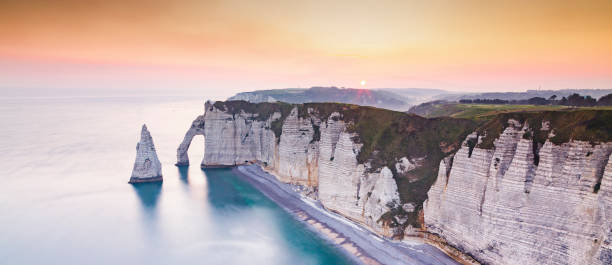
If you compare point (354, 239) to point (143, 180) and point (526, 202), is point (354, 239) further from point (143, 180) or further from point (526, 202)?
point (143, 180)

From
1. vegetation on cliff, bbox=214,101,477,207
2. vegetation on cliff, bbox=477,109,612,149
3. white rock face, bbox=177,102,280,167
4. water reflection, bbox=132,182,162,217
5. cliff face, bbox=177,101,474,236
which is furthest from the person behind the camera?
white rock face, bbox=177,102,280,167

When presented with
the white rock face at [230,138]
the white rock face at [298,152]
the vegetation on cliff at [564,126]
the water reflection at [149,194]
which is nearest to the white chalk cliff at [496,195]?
the vegetation on cliff at [564,126]

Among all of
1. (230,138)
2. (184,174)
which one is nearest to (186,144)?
(184,174)

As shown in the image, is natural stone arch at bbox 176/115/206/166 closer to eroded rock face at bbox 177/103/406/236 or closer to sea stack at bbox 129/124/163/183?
eroded rock face at bbox 177/103/406/236

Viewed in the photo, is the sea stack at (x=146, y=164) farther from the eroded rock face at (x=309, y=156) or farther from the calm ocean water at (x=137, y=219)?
the eroded rock face at (x=309, y=156)

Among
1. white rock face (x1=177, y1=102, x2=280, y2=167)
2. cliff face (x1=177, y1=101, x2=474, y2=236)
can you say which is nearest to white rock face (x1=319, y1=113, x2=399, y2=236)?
cliff face (x1=177, y1=101, x2=474, y2=236)
